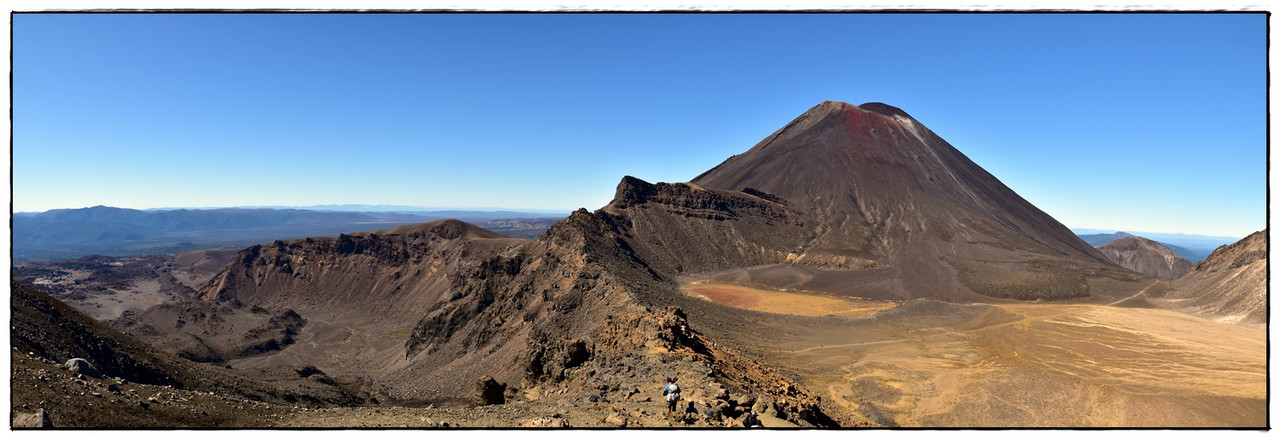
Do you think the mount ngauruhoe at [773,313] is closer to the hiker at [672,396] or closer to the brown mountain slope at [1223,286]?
the hiker at [672,396]

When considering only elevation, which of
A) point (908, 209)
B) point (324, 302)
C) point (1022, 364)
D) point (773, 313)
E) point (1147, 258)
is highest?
point (908, 209)

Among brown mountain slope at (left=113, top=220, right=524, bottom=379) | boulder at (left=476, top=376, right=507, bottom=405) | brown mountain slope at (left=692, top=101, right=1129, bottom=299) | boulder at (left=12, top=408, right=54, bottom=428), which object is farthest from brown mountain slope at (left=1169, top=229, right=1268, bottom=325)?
brown mountain slope at (left=113, top=220, right=524, bottom=379)

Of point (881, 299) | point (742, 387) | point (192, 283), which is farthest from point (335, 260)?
point (742, 387)

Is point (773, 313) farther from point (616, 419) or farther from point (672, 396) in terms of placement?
point (616, 419)

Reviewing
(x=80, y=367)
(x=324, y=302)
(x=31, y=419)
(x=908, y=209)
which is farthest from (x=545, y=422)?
(x=908, y=209)

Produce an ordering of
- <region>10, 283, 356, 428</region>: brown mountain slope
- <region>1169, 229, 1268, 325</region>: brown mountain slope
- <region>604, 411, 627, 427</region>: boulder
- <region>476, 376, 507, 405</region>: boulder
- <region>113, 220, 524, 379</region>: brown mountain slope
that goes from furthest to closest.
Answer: <region>113, 220, 524, 379</region>: brown mountain slope < <region>1169, 229, 1268, 325</region>: brown mountain slope < <region>476, 376, 507, 405</region>: boulder < <region>604, 411, 627, 427</region>: boulder < <region>10, 283, 356, 428</region>: brown mountain slope

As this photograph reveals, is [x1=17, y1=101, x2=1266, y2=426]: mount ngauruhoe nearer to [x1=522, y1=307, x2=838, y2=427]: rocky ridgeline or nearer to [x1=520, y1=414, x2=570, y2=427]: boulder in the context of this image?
[x1=522, y1=307, x2=838, y2=427]: rocky ridgeline

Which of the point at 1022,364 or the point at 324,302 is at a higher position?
the point at 1022,364
